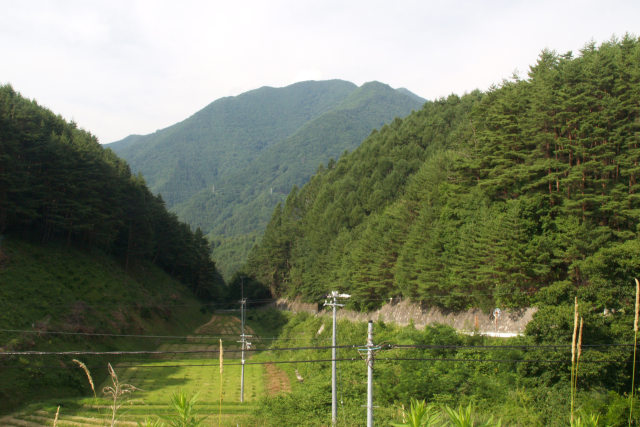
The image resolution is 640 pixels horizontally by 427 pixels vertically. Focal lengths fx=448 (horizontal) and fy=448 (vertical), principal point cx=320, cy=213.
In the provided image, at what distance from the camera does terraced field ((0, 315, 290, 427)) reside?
25942 mm

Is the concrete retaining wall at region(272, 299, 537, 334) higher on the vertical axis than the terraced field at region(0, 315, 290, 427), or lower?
higher

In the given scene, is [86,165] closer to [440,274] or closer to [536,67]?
[440,274]

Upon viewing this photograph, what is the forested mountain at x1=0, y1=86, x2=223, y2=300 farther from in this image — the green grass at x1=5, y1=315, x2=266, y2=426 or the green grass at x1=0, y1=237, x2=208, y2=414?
the green grass at x1=5, y1=315, x2=266, y2=426

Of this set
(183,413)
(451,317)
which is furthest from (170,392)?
(183,413)

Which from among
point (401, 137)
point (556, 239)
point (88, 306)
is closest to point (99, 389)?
point (88, 306)

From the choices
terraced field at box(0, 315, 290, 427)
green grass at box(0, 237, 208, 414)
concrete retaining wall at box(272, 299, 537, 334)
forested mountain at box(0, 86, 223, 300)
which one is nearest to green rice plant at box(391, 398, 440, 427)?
terraced field at box(0, 315, 290, 427)

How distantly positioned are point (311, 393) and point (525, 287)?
1574 cm

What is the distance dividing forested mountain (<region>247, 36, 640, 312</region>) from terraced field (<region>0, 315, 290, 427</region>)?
16.0 m

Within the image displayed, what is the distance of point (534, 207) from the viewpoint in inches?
1235

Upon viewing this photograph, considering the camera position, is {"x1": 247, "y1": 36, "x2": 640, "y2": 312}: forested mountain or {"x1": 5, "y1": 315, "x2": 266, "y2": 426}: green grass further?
{"x1": 247, "y1": 36, "x2": 640, "y2": 312}: forested mountain

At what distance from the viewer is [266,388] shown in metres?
41.6

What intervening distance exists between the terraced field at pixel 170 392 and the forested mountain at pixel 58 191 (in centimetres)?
1806

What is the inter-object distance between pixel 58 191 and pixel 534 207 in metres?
50.2

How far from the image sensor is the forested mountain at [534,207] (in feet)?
88.8
